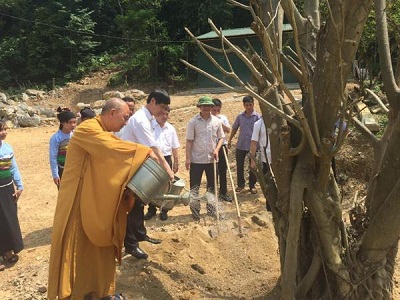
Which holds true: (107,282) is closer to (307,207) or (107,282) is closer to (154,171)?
(154,171)

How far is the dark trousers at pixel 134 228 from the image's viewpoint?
13.4 ft

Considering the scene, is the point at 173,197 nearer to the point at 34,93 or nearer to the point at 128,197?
the point at 128,197

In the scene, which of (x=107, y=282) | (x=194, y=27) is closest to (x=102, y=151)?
(x=107, y=282)

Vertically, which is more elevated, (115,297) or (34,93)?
(115,297)

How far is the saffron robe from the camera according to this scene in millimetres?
3150

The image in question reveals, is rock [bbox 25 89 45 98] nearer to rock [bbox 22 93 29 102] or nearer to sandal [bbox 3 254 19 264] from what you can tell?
rock [bbox 22 93 29 102]

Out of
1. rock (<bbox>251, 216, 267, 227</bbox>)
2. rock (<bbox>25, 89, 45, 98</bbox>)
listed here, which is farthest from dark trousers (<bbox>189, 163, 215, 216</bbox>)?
rock (<bbox>25, 89, 45, 98</bbox>)

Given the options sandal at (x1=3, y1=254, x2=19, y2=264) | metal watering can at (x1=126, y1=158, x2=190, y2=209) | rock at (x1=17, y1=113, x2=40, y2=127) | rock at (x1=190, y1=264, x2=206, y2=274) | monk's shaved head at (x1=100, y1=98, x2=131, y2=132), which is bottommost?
rock at (x1=17, y1=113, x2=40, y2=127)

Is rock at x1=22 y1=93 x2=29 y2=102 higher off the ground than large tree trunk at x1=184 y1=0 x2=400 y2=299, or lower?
lower

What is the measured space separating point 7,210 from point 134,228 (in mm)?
1508

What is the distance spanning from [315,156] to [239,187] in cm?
472

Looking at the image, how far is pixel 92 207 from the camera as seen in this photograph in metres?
3.16

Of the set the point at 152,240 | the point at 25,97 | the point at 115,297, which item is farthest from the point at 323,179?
the point at 25,97

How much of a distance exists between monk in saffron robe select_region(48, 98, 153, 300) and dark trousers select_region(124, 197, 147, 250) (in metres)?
0.73
